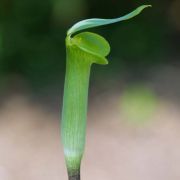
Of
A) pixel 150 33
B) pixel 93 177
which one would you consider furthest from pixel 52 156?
pixel 150 33

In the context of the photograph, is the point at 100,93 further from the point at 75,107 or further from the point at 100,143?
the point at 75,107

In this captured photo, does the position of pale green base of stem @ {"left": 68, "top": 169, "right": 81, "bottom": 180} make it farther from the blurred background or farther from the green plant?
the blurred background

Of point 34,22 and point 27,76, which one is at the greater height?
point 34,22

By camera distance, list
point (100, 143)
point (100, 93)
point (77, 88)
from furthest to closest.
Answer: point (100, 93), point (100, 143), point (77, 88)

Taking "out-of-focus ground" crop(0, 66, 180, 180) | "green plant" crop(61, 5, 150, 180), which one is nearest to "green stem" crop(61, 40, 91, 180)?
"green plant" crop(61, 5, 150, 180)

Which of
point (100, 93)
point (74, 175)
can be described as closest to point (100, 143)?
point (100, 93)

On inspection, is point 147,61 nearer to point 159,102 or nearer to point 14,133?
point 159,102

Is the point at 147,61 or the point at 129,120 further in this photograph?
the point at 147,61
